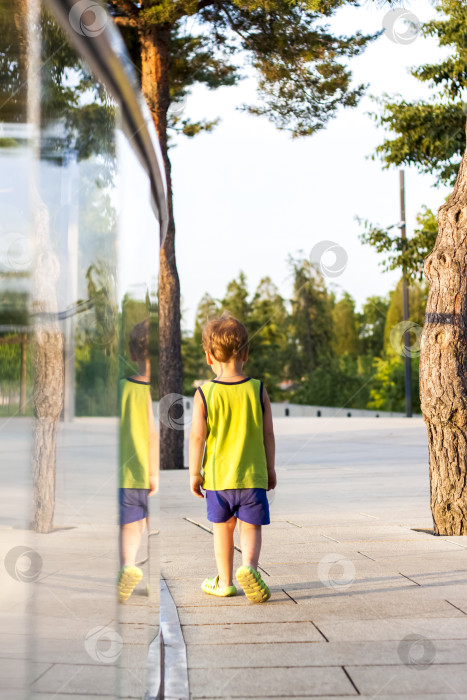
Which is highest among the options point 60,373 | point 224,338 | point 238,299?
point 238,299

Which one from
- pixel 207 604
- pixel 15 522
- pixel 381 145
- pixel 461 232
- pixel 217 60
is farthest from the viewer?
pixel 381 145

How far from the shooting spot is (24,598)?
1.05 meters

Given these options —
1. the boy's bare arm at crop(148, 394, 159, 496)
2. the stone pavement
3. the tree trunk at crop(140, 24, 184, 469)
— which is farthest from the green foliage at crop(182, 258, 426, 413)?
the boy's bare arm at crop(148, 394, 159, 496)

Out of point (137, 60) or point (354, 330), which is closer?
point (137, 60)

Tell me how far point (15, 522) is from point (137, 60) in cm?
1321

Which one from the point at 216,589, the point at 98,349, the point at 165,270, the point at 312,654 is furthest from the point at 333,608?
the point at 165,270

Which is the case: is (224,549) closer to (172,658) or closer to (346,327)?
(172,658)

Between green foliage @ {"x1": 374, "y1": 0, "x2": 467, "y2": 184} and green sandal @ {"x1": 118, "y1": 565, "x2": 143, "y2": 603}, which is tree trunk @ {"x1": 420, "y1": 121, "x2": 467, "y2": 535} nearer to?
green sandal @ {"x1": 118, "y1": 565, "x2": 143, "y2": 603}

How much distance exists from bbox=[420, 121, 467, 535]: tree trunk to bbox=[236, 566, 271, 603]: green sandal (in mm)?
2421

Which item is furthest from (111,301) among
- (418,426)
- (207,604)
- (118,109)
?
(418,426)

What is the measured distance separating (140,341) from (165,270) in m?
9.67

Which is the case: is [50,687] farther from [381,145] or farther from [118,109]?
[381,145]

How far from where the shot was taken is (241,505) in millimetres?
3730

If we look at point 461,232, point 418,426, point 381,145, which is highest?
point 381,145
